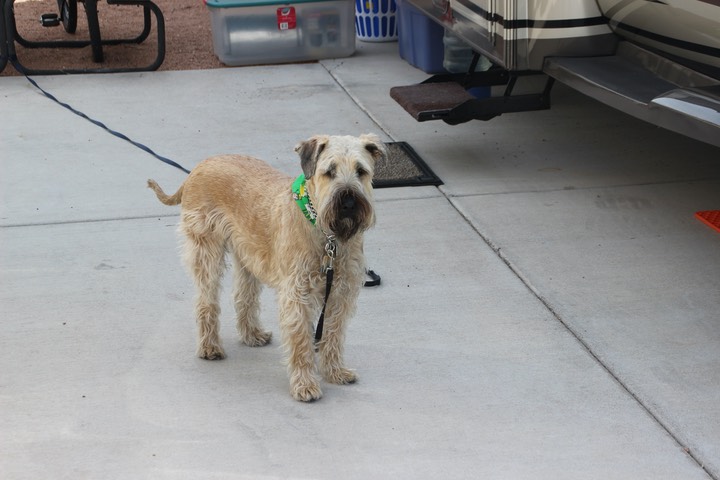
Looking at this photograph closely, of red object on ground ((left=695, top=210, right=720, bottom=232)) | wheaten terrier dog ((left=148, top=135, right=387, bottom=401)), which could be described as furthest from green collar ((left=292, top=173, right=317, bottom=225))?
red object on ground ((left=695, top=210, right=720, bottom=232))

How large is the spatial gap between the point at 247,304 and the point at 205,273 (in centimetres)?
30

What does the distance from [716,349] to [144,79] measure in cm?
679

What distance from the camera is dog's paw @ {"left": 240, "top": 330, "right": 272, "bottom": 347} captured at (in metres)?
4.99

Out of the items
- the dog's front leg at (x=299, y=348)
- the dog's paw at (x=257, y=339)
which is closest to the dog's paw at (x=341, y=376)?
the dog's front leg at (x=299, y=348)

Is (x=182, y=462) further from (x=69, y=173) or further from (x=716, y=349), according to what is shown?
(x=69, y=173)

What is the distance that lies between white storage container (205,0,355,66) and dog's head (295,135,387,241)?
6201 millimetres

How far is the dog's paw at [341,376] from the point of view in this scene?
4.58 m

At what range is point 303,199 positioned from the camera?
4.24m

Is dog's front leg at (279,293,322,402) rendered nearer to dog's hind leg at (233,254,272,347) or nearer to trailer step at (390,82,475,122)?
dog's hind leg at (233,254,272,347)

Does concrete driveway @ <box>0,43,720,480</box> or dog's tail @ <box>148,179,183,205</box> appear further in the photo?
dog's tail @ <box>148,179,183,205</box>

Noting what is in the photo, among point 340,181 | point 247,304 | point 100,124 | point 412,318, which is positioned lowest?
point 412,318

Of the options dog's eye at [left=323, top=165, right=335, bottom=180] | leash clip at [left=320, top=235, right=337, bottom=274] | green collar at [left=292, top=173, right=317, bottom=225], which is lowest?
leash clip at [left=320, top=235, right=337, bottom=274]

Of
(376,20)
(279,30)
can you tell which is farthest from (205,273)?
(376,20)

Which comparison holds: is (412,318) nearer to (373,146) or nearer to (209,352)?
(209,352)
